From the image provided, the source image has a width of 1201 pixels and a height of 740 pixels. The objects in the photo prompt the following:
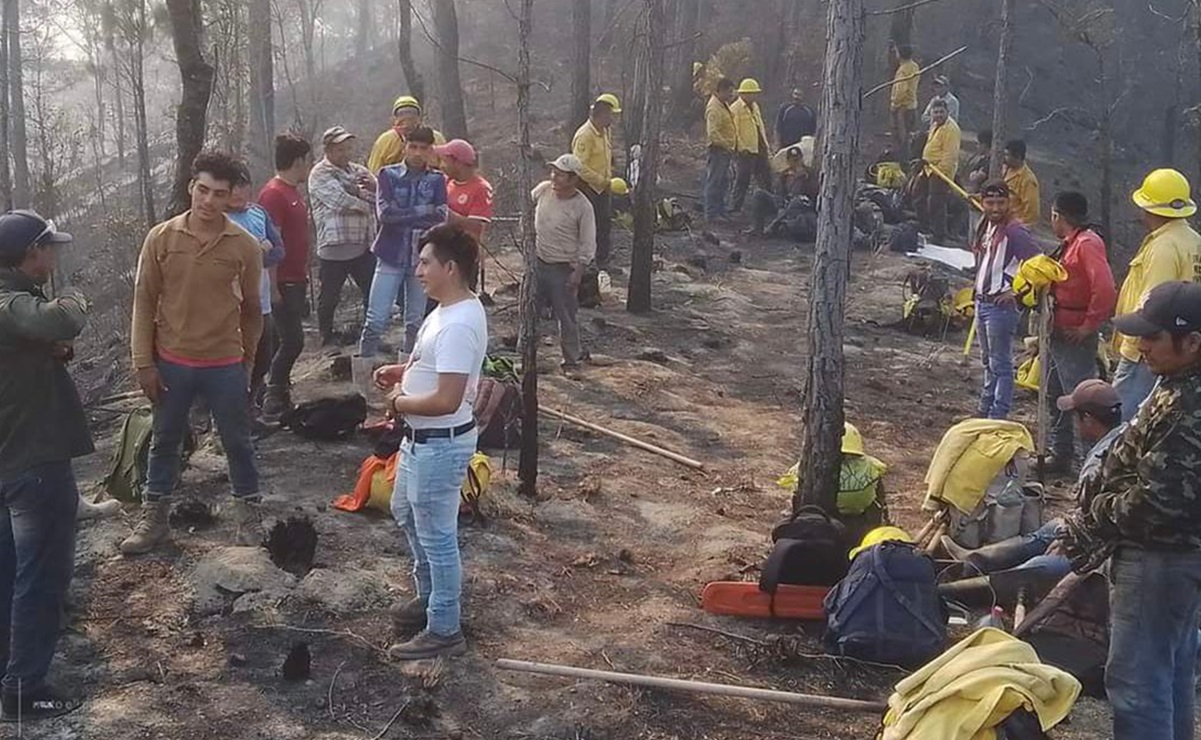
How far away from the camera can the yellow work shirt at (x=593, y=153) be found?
12195 millimetres

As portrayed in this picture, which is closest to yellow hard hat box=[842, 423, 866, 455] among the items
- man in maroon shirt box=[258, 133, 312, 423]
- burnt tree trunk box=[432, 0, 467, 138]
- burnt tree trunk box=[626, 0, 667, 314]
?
man in maroon shirt box=[258, 133, 312, 423]

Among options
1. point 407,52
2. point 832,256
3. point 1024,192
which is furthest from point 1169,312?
point 407,52

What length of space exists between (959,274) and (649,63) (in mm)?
5944

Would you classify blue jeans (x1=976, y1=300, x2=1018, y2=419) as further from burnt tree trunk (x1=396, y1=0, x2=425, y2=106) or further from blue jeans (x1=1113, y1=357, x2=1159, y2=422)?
burnt tree trunk (x1=396, y1=0, x2=425, y2=106)

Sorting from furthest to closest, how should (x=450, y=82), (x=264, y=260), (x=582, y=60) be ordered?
(x=450, y=82), (x=582, y=60), (x=264, y=260)

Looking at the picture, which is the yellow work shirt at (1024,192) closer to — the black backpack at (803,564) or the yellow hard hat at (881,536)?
the yellow hard hat at (881,536)

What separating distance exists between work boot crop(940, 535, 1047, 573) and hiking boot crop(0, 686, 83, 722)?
14.7 ft

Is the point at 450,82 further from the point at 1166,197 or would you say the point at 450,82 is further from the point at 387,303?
the point at 1166,197

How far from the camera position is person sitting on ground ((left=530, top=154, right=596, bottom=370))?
9.25 meters

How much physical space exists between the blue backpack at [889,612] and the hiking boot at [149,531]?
3.44 m

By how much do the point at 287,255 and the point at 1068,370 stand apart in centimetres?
540

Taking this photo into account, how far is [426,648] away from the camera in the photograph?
194 inches

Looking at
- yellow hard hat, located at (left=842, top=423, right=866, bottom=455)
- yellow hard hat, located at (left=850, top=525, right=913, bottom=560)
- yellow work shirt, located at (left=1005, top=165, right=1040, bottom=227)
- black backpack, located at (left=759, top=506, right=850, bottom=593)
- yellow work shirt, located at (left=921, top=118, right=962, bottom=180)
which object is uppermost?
yellow work shirt, located at (left=921, top=118, right=962, bottom=180)

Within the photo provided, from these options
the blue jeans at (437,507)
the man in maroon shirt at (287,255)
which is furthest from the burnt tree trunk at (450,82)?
the blue jeans at (437,507)
